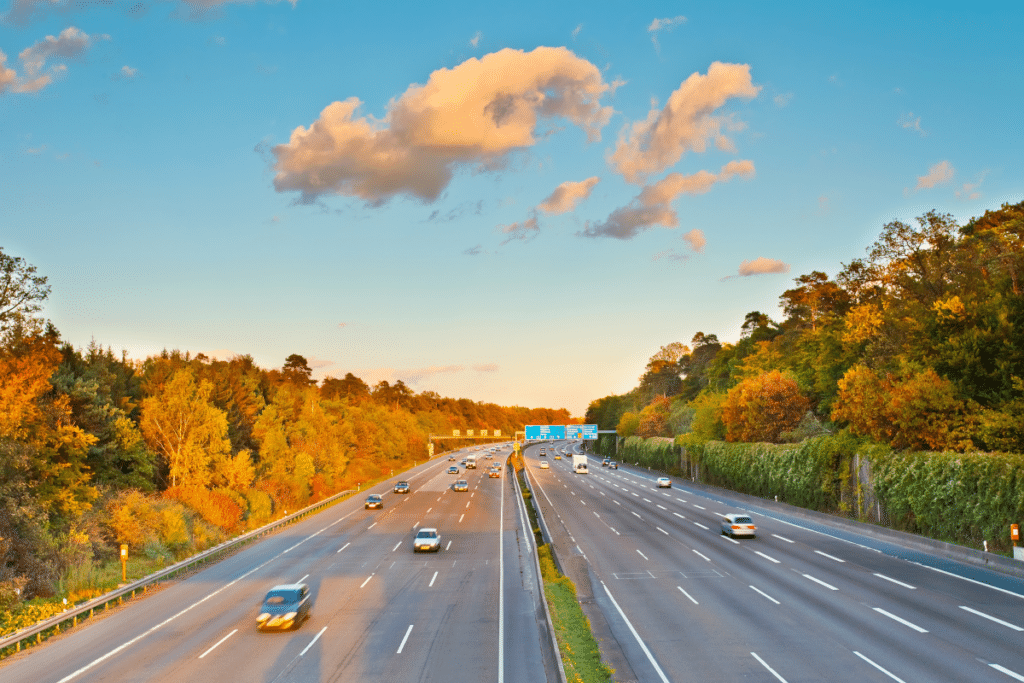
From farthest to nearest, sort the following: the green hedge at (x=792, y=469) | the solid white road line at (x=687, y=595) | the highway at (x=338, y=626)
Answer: the green hedge at (x=792, y=469), the solid white road line at (x=687, y=595), the highway at (x=338, y=626)

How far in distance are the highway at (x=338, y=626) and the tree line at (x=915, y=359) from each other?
24912mm

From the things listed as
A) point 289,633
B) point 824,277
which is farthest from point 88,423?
point 824,277

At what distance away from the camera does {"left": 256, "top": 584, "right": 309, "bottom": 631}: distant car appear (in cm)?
2317

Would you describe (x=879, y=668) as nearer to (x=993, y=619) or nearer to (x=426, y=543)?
(x=993, y=619)

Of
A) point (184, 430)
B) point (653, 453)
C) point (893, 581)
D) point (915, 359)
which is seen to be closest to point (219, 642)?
point (893, 581)

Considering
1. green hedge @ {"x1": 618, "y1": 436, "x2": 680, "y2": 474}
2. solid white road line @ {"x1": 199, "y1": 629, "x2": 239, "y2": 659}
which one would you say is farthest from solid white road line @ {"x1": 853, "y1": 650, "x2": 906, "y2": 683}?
green hedge @ {"x1": 618, "y1": 436, "x2": 680, "y2": 474}

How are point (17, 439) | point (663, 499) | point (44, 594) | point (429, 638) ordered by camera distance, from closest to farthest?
point (429, 638), point (44, 594), point (17, 439), point (663, 499)

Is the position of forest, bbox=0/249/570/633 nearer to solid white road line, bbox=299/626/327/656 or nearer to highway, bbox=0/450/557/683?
highway, bbox=0/450/557/683

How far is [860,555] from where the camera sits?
34500mm

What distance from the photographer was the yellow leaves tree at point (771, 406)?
69.9m

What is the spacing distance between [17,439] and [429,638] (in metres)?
25.8

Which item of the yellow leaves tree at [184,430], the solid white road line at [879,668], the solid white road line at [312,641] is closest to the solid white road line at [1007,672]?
the solid white road line at [879,668]

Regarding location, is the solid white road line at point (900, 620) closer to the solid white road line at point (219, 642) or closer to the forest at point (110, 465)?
the solid white road line at point (219, 642)

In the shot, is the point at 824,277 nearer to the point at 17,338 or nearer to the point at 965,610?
the point at 965,610
